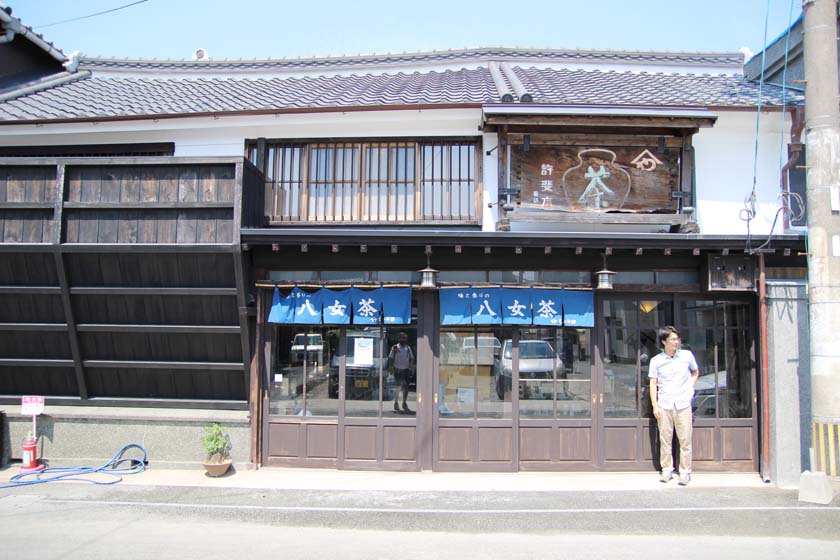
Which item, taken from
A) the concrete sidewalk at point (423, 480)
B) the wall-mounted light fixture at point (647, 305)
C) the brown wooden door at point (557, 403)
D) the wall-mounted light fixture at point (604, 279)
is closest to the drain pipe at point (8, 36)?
the concrete sidewalk at point (423, 480)

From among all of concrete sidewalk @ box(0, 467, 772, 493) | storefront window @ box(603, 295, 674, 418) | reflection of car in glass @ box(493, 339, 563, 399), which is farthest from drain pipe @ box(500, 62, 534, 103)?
concrete sidewalk @ box(0, 467, 772, 493)

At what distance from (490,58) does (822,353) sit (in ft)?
33.5

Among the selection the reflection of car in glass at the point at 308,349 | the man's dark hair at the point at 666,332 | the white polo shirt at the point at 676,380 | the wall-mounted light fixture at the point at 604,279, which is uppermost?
the wall-mounted light fixture at the point at 604,279

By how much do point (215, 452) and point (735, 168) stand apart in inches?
371

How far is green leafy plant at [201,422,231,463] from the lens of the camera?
26.5 feet

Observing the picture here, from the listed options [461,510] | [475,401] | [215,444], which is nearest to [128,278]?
[215,444]

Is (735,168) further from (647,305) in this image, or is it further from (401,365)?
(401,365)

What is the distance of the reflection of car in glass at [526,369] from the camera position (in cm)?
848

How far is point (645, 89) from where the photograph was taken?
10.6 m

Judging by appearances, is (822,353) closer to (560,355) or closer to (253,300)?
(560,355)

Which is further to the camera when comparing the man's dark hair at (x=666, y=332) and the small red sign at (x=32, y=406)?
the small red sign at (x=32, y=406)

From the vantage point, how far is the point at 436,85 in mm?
11328

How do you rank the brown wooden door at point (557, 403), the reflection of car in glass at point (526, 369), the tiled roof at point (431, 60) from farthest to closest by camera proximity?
the tiled roof at point (431, 60) < the reflection of car in glass at point (526, 369) < the brown wooden door at point (557, 403)

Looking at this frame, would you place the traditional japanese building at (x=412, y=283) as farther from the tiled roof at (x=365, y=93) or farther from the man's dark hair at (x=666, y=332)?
the tiled roof at (x=365, y=93)
